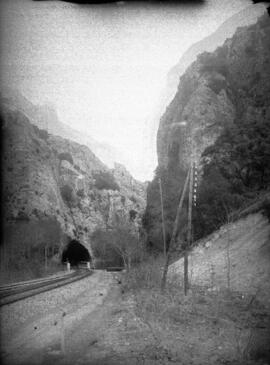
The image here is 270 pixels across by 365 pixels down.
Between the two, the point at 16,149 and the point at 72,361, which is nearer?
the point at 72,361

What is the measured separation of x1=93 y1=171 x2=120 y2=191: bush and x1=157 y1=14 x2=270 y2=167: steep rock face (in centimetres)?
2611

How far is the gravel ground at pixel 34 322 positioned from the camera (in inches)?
243

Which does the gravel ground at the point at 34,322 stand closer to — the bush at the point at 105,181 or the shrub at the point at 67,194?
the shrub at the point at 67,194

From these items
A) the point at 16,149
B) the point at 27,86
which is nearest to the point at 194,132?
the point at 16,149

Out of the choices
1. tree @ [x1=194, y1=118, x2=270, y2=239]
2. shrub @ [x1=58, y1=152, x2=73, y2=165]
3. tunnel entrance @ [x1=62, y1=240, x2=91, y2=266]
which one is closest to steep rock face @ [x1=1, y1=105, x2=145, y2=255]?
shrub @ [x1=58, y1=152, x2=73, y2=165]

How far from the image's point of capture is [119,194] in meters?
72.5

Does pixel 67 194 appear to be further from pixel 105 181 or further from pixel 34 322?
pixel 34 322

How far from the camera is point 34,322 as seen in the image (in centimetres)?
903

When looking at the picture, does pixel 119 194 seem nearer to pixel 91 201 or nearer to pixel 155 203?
pixel 91 201

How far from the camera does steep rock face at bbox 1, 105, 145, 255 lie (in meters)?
45.0

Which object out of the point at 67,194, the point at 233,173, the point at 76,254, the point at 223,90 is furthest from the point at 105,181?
the point at 233,173

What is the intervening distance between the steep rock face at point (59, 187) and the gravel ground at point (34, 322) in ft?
80.3

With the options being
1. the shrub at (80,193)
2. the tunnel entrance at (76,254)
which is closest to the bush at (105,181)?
the shrub at (80,193)

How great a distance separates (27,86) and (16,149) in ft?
151
